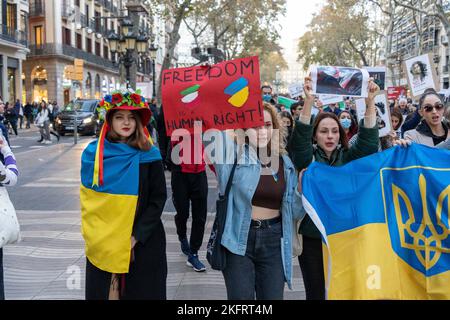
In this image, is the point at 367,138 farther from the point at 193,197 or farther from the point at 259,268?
the point at 193,197

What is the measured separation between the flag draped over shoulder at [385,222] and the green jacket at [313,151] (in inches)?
4.7

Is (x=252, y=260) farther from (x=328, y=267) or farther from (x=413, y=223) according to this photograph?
A: (x=413, y=223)

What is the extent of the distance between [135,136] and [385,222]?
176 centimetres

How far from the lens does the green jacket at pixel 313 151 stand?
3.56 m

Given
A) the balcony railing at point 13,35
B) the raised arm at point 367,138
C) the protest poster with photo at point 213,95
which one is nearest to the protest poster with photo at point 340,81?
the raised arm at point 367,138

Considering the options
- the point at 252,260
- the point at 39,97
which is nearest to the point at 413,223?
the point at 252,260

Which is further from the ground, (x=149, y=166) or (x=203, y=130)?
(x=203, y=130)

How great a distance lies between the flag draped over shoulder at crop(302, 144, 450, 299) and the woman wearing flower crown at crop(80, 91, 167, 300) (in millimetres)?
1063

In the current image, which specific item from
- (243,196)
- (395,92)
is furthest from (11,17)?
(243,196)

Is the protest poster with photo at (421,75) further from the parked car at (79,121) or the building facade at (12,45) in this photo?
the building facade at (12,45)

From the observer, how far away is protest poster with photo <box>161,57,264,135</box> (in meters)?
3.59

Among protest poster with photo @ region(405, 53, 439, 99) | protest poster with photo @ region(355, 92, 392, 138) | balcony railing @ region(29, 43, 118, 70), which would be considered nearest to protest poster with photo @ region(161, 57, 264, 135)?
protest poster with photo @ region(355, 92, 392, 138)
